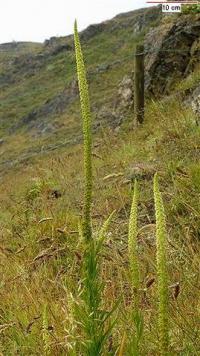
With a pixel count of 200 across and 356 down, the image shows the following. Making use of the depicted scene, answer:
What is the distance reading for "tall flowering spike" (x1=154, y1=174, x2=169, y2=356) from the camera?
124 centimetres

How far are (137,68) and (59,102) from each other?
82.5 feet

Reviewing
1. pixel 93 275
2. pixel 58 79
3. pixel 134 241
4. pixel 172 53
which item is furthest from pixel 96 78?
pixel 134 241

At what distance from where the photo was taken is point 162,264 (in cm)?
129

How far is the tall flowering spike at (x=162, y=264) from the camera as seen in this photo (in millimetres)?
1243

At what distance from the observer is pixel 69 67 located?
48094mm

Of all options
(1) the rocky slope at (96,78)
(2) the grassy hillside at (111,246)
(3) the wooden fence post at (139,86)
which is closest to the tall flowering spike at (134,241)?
(2) the grassy hillside at (111,246)

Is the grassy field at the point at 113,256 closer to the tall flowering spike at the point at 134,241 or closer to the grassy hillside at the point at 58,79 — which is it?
the tall flowering spike at the point at 134,241

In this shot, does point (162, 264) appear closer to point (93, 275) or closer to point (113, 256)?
point (93, 275)

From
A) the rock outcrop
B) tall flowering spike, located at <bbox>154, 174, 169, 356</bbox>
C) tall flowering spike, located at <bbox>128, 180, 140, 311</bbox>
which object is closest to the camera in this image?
tall flowering spike, located at <bbox>154, 174, 169, 356</bbox>

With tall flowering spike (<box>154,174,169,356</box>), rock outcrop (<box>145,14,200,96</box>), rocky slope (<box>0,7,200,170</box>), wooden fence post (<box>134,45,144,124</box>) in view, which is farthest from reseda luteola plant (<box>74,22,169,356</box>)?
rock outcrop (<box>145,14,200,96</box>)

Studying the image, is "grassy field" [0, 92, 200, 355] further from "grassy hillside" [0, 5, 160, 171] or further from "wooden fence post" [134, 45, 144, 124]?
"grassy hillside" [0, 5, 160, 171]

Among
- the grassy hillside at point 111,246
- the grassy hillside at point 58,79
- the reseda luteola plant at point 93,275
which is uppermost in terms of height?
the reseda luteola plant at point 93,275

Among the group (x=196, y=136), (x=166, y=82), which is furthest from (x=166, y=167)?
(x=166, y=82)

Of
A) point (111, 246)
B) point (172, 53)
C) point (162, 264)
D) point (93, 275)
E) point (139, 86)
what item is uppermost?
point (162, 264)
